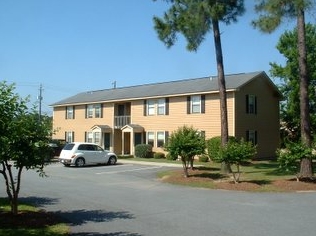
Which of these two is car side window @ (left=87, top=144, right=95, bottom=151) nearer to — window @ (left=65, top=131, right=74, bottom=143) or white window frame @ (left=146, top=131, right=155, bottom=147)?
white window frame @ (left=146, top=131, right=155, bottom=147)

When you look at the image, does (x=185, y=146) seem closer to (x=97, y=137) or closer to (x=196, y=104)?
(x=196, y=104)

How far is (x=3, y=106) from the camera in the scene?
32.3ft

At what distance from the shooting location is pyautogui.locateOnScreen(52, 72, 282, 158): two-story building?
35.2 metres

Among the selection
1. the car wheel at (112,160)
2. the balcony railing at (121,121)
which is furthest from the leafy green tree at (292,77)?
the car wheel at (112,160)

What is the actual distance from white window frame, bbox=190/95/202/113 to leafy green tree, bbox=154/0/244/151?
12037 millimetres

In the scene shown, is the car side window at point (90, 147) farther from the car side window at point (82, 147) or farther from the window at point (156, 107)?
the window at point (156, 107)

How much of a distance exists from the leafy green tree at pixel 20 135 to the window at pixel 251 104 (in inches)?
1057

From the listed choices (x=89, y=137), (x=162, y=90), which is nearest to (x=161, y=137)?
(x=162, y=90)

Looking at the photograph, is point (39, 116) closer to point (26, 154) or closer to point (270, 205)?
point (26, 154)

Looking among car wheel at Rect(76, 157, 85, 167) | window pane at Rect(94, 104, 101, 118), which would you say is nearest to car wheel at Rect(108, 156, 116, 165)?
car wheel at Rect(76, 157, 85, 167)

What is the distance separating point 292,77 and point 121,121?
17428 mm

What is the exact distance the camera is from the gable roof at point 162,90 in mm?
35972

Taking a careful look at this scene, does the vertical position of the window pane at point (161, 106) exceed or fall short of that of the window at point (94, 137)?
it exceeds it

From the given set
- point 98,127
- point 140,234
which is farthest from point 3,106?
point 98,127
